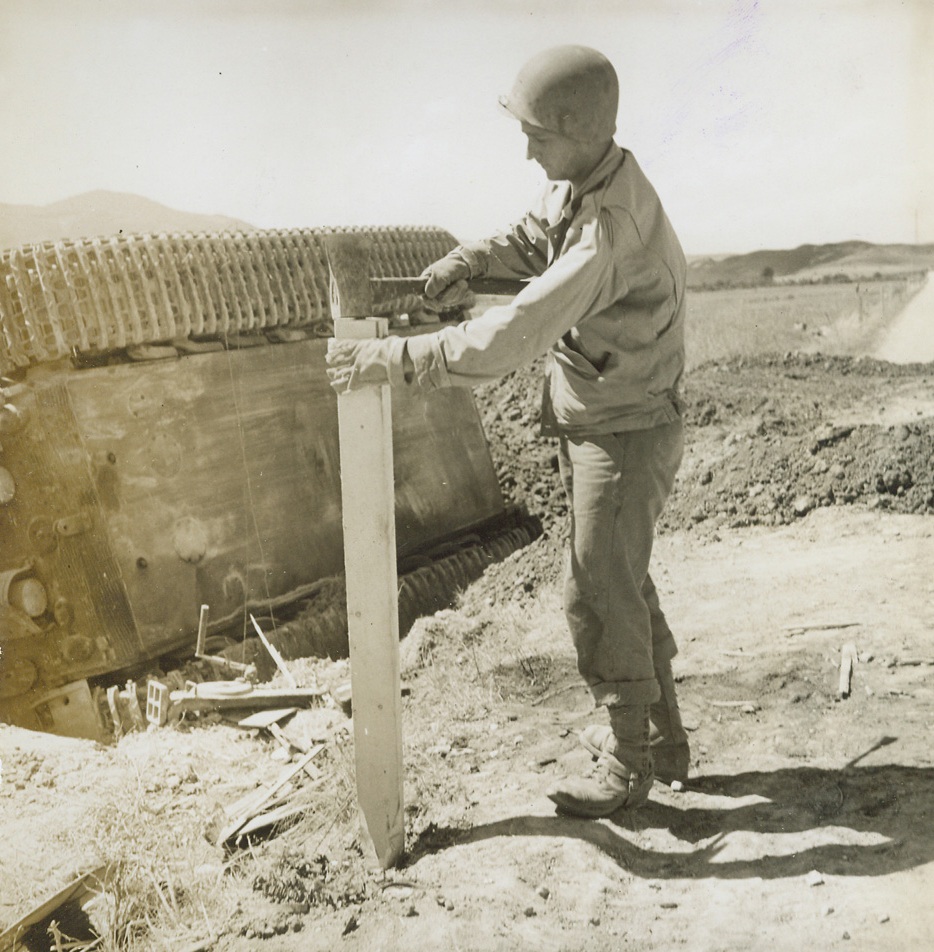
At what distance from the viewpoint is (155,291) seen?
5078 millimetres

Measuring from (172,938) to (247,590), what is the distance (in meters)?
2.65

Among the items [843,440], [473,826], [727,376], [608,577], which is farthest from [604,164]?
[727,376]

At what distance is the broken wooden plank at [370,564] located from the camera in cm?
298

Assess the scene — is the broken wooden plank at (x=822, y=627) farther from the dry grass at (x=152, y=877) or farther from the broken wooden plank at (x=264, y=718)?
the dry grass at (x=152, y=877)

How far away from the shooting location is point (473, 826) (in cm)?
328

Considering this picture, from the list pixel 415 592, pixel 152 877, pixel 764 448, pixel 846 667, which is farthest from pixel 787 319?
pixel 152 877

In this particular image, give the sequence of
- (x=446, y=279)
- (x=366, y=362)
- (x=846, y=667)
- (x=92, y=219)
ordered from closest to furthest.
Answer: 1. (x=366, y=362)
2. (x=446, y=279)
3. (x=846, y=667)
4. (x=92, y=219)

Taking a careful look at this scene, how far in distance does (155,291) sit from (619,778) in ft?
11.3

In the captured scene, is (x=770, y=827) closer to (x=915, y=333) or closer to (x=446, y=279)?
(x=446, y=279)

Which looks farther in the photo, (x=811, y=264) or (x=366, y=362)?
(x=811, y=264)

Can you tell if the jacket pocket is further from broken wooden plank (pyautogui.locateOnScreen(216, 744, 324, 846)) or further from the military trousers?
broken wooden plank (pyautogui.locateOnScreen(216, 744, 324, 846))

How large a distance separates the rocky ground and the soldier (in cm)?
30

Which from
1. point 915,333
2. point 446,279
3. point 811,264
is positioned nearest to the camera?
point 446,279

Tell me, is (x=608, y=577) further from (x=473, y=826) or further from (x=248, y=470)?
(x=248, y=470)
